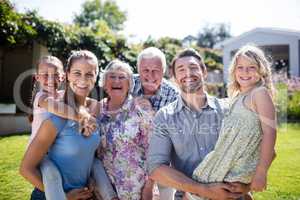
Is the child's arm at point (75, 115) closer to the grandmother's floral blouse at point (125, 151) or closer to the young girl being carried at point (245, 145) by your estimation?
the grandmother's floral blouse at point (125, 151)

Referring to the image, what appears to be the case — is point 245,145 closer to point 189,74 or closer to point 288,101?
point 189,74

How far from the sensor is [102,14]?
61.0m

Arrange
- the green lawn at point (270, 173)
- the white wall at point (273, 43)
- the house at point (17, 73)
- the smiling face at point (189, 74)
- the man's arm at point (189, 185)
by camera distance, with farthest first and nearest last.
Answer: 1. the white wall at point (273, 43)
2. the house at point (17, 73)
3. the green lawn at point (270, 173)
4. the smiling face at point (189, 74)
5. the man's arm at point (189, 185)

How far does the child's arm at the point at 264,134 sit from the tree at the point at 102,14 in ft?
189

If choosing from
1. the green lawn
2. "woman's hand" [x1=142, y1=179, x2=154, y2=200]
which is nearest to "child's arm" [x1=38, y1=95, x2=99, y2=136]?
"woman's hand" [x1=142, y1=179, x2=154, y2=200]

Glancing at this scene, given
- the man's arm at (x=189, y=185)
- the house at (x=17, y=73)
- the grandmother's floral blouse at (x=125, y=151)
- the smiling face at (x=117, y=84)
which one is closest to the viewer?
the man's arm at (x=189, y=185)

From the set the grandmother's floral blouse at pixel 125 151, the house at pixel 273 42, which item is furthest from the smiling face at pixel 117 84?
the house at pixel 273 42

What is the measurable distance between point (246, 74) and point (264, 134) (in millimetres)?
503

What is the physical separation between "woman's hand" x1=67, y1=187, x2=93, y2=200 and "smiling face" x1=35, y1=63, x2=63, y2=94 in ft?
4.02

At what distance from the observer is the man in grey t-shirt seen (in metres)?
2.52

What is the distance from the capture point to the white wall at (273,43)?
81.4 feet

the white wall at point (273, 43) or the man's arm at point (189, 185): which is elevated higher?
the white wall at point (273, 43)

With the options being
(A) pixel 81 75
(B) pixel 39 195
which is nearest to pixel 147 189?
(B) pixel 39 195

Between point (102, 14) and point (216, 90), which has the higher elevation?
point (102, 14)
